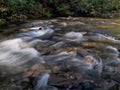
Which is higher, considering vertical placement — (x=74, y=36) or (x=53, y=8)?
(x=53, y=8)

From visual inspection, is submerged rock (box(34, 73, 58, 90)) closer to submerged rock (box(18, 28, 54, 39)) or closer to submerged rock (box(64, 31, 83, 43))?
submerged rock (box(64, 31, 83, 43))

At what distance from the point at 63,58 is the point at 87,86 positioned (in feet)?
3.99

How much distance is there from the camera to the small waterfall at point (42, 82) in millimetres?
4372

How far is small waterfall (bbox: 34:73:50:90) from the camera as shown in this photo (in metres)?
4.37

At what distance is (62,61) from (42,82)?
0.94m

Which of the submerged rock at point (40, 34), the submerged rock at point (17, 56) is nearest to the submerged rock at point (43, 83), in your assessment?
the submerged rock at point (17, 56)

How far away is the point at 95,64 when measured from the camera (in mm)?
5168

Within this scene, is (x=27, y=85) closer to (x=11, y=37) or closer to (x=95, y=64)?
(x=95, y=64)

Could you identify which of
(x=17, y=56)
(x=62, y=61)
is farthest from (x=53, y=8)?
(x=62, y=61)

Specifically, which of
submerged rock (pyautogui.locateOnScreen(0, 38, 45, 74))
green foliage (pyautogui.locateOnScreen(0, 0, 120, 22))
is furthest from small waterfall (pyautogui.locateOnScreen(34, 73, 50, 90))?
green foliage (pyautogui.locateOnScreen(0, 0, 120, 22))

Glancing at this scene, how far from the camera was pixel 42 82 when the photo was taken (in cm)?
448

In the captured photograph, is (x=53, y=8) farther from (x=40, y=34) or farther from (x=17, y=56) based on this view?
(x=17, y=56)

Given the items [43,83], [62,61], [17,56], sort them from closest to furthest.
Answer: [43,83] → [62,61] → [17,56]

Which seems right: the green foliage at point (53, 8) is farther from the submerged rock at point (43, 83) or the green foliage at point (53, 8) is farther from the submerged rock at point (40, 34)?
the submerged rock at point (43, 83)
